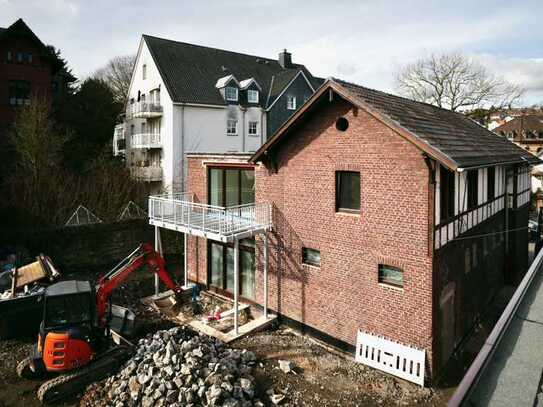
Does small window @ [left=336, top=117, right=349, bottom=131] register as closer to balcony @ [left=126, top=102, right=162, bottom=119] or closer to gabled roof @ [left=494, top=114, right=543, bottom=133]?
balcony @ [left=126, top=102, right=162, bottom=119]

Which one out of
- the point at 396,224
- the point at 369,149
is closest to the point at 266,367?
the point at 396,224

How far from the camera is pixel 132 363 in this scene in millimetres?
11062

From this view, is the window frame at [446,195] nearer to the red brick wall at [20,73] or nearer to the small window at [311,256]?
the small window at [311,256]

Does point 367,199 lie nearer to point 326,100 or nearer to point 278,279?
point 326,100

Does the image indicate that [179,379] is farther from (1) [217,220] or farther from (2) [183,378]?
(1) [217,220]

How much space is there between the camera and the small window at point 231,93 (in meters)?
31.2

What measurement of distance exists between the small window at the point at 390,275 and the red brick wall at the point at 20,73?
1125 inches

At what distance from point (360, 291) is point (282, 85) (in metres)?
25.7

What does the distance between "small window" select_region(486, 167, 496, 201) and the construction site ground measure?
5988 mm

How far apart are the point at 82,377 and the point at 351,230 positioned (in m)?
8.20

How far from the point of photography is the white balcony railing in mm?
13686

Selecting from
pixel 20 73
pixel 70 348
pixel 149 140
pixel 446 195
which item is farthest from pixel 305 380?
pixel 20 73

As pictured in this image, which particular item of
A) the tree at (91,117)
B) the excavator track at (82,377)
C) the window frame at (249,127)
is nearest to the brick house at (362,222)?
the excavator track at (82,377)

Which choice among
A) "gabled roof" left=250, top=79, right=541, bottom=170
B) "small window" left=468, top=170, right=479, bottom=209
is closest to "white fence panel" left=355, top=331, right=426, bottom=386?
"gabled roof" left=250, top=79, right=541, bottom=170
